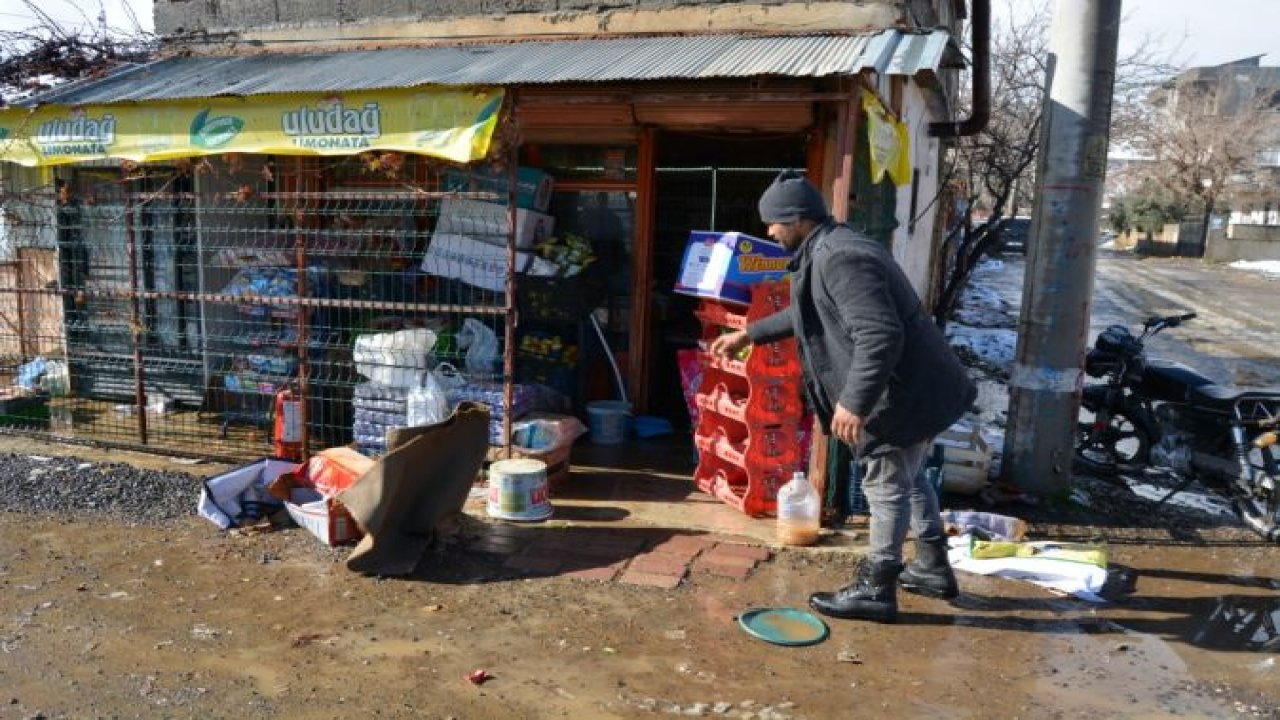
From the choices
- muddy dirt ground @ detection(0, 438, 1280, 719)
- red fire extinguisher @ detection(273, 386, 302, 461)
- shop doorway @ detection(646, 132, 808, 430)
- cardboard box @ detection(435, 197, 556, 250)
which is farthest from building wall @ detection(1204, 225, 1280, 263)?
red fire extinguisher @ detection(273, 386, 302, 461)

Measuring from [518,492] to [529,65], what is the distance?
2.72 meters

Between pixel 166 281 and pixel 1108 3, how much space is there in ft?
25.4

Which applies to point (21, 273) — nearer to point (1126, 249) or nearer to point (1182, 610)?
point (1182, 610)

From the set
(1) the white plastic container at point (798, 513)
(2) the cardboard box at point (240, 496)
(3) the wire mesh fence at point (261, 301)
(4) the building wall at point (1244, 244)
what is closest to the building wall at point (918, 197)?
(1) the white plastic container at point (798, 513)

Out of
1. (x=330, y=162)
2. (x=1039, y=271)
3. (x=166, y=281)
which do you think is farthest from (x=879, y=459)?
(x=166, y=281)

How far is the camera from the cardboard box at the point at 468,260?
23.0ft

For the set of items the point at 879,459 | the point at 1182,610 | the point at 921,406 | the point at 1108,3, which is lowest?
the point at 1182,610

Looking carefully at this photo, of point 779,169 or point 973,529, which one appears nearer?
point 973,529

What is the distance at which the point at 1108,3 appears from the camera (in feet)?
19.3

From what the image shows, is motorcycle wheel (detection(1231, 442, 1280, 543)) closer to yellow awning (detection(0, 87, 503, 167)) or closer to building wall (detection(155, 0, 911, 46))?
building wall (detection(155, 0, 911, 46))

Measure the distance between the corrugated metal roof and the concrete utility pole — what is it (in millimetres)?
809

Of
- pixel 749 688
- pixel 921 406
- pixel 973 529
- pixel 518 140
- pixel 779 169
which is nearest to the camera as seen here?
pixel 749 688

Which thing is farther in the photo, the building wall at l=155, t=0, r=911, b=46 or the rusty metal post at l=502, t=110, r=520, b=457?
the building wall at l=155, t=0, r=911, b=46

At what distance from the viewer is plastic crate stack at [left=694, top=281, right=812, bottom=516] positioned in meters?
5.38
